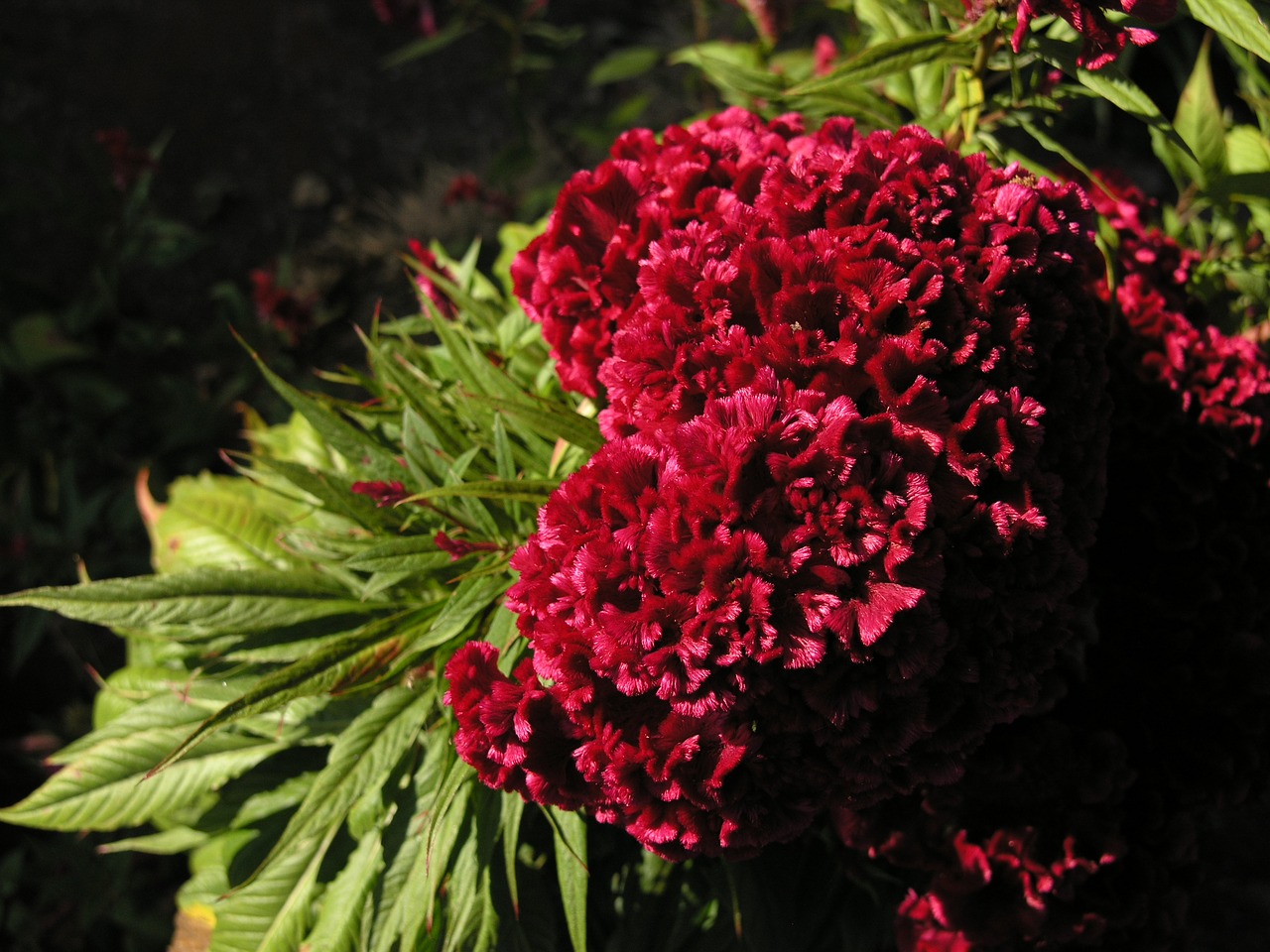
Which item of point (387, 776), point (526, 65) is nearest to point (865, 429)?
point (387, 776)

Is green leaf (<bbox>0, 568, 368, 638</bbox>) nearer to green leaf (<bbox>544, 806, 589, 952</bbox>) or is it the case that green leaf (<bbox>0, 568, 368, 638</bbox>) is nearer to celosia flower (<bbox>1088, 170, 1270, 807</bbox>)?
green leaf (<bbox>544, 806, 589, 952</bbox>)

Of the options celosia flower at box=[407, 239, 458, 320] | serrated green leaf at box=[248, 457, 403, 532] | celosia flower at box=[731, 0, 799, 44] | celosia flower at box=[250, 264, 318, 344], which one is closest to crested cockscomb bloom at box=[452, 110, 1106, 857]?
serrated green leaf at box=[248, 457, 403, 532]

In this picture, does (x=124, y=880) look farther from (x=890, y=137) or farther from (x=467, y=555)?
(x=890, y=137)

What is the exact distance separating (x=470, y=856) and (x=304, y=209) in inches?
147

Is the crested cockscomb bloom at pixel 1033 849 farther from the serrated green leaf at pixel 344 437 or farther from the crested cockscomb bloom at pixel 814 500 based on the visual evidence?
the serrated green leaf at pixel 344 437

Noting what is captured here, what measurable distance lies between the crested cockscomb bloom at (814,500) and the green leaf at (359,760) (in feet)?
0.93

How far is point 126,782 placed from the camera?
152cm

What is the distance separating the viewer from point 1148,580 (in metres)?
1.48

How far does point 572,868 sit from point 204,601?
65 centimetres

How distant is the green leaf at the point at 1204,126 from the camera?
162 centimetres

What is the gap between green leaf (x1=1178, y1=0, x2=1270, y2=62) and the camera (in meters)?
1.11

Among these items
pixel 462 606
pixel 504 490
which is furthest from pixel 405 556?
pixel 504 490

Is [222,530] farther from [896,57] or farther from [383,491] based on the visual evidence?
[896,57]

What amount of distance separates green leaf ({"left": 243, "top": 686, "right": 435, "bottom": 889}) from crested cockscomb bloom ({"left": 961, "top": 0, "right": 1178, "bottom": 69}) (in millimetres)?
1225
